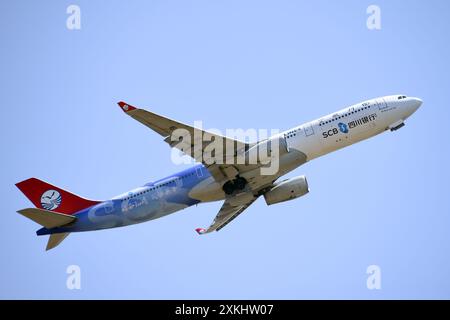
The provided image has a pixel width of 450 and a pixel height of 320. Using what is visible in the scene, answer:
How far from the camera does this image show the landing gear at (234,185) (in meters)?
49.6

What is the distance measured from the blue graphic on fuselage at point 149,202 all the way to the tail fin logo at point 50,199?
2.35 m

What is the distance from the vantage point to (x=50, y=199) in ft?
173

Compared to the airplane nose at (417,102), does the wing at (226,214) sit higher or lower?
lower

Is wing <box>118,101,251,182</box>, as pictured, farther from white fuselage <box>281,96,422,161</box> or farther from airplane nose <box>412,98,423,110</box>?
airplane nose <box>412,98,423,110</box>

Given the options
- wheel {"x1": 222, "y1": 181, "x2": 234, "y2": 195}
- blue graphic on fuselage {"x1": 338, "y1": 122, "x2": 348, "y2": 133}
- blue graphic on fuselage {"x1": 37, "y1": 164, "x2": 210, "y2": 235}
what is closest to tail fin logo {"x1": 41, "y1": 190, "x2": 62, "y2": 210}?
blue graphic on fuselage {"x1": 37, "y1": 164, "x2": 210, "y2": 235}

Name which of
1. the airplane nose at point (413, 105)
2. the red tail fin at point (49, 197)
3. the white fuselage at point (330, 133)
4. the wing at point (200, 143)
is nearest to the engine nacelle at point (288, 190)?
the white fuselage at point (330, 133)

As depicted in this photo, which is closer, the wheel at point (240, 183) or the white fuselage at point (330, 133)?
the white fuselage at point (330, 133)

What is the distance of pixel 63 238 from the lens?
51.9 meters

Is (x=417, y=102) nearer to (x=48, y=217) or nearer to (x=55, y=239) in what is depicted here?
(x=48, y=217)

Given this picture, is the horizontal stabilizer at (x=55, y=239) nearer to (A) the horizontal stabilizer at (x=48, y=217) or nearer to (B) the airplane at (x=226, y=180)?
(B) the airplane at (x=226, y=180)

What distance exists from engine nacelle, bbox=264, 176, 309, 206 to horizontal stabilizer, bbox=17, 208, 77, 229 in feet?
48.2

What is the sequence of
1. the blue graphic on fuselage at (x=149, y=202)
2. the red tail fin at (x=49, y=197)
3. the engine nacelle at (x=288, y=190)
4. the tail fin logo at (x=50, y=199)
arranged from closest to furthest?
the blue graphic on fuselage at (x=149, y=202) → the engine nacelle at (x=288, y=190) → the red tail fin at (x=49, y=197) → the tail fin logo at (x=50, y=199)

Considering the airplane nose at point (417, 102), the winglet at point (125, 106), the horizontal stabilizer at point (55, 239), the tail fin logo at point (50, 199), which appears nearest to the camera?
the winglet at point (125, 106)

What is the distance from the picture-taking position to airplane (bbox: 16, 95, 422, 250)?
48.0 meters
